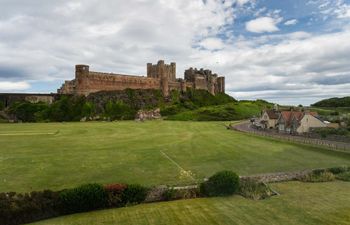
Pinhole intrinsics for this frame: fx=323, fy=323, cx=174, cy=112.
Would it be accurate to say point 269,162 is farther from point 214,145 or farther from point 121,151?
point 121,151

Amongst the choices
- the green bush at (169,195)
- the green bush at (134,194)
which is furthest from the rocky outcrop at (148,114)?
the green bush at (134,194)

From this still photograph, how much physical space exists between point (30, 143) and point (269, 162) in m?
28.5

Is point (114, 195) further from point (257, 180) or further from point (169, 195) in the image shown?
point (257, 180)

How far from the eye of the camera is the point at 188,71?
511 ft

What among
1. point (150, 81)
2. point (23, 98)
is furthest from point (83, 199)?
point (150, 81)

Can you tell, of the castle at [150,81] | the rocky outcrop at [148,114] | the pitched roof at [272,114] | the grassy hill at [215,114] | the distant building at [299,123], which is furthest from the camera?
the castle at [150,81]

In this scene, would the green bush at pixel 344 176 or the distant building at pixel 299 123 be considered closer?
the green bush at pixel 344 176

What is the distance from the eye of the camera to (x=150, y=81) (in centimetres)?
12900

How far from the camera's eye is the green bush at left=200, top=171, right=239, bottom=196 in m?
18.9

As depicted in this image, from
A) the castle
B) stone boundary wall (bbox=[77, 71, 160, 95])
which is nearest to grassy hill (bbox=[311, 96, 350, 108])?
the castle

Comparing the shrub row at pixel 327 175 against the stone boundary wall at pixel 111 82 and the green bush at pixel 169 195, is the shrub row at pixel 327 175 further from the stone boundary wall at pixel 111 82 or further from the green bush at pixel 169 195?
the stone boundary wall at pixel 111 82

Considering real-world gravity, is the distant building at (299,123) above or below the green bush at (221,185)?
above

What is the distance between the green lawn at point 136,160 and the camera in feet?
76.7

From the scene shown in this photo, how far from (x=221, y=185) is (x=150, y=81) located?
368 feet
